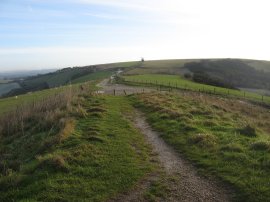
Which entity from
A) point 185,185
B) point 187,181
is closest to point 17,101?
point 187,181

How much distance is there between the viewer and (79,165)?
13219 mm

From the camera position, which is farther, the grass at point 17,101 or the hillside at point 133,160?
the grass at point 17,101

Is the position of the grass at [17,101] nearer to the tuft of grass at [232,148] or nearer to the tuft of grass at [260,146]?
the tuft of grass at [232,148]

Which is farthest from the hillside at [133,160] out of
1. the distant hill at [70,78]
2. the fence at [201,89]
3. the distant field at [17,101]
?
the distant hill at [70,78]

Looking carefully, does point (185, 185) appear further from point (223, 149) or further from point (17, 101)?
point (17, 101)

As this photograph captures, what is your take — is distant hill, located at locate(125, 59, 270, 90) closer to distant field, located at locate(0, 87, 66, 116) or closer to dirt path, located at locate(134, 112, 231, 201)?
distant field, located at locate(0, 87, 66, 116)

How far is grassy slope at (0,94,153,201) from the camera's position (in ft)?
36.6

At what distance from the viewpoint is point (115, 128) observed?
19578 mm

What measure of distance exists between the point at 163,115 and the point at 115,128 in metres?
4.36

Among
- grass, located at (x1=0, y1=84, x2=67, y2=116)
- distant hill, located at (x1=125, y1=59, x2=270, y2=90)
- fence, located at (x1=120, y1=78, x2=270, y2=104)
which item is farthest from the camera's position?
distant hill, located at (x1=125, y1=59, x2=270, y2=90)

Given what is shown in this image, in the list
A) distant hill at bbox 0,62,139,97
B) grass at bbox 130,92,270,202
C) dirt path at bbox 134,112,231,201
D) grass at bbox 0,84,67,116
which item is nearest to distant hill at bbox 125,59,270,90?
distant hill at bbox 0,62,139,97

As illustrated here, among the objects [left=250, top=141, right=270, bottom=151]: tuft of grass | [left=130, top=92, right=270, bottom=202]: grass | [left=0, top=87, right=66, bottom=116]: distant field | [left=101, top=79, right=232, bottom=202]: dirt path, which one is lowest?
[left=0, top=87, right=66, bottom=116]: distant field

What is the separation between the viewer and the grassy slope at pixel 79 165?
1116cm

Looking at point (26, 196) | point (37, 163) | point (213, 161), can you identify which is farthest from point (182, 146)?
point (26, 196)
